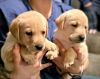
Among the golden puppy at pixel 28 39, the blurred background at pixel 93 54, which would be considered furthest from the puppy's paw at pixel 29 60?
the blurred background at pixel 93 54

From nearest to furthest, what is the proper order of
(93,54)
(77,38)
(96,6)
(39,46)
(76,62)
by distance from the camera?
Answer: 1. (39,46)
2. (77,38)
3. (76,62)
4. (93,54)
5. (96,6)

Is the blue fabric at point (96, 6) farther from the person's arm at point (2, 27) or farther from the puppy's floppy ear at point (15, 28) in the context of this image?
the puppy's floppy ear at point (15, 28)

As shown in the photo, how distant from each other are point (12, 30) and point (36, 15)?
0.38ft

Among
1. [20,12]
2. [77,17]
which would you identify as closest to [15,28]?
[20,12]

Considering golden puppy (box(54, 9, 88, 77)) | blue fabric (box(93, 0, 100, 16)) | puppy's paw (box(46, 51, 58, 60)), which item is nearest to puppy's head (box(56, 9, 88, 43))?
golden puppy (box(54, 9, 88, 77))

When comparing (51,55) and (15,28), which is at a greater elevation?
(15,28)

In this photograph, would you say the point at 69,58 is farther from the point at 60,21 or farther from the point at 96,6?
the point at 96,6

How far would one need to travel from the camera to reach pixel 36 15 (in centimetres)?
133

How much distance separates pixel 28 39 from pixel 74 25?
0.23m

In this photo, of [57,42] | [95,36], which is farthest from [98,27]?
[57,42]

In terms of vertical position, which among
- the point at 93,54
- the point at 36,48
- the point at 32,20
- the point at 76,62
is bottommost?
the point at 93,54

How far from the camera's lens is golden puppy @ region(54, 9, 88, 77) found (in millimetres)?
1402

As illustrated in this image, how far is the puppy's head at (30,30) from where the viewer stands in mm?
1286

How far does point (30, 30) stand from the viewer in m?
1.29
